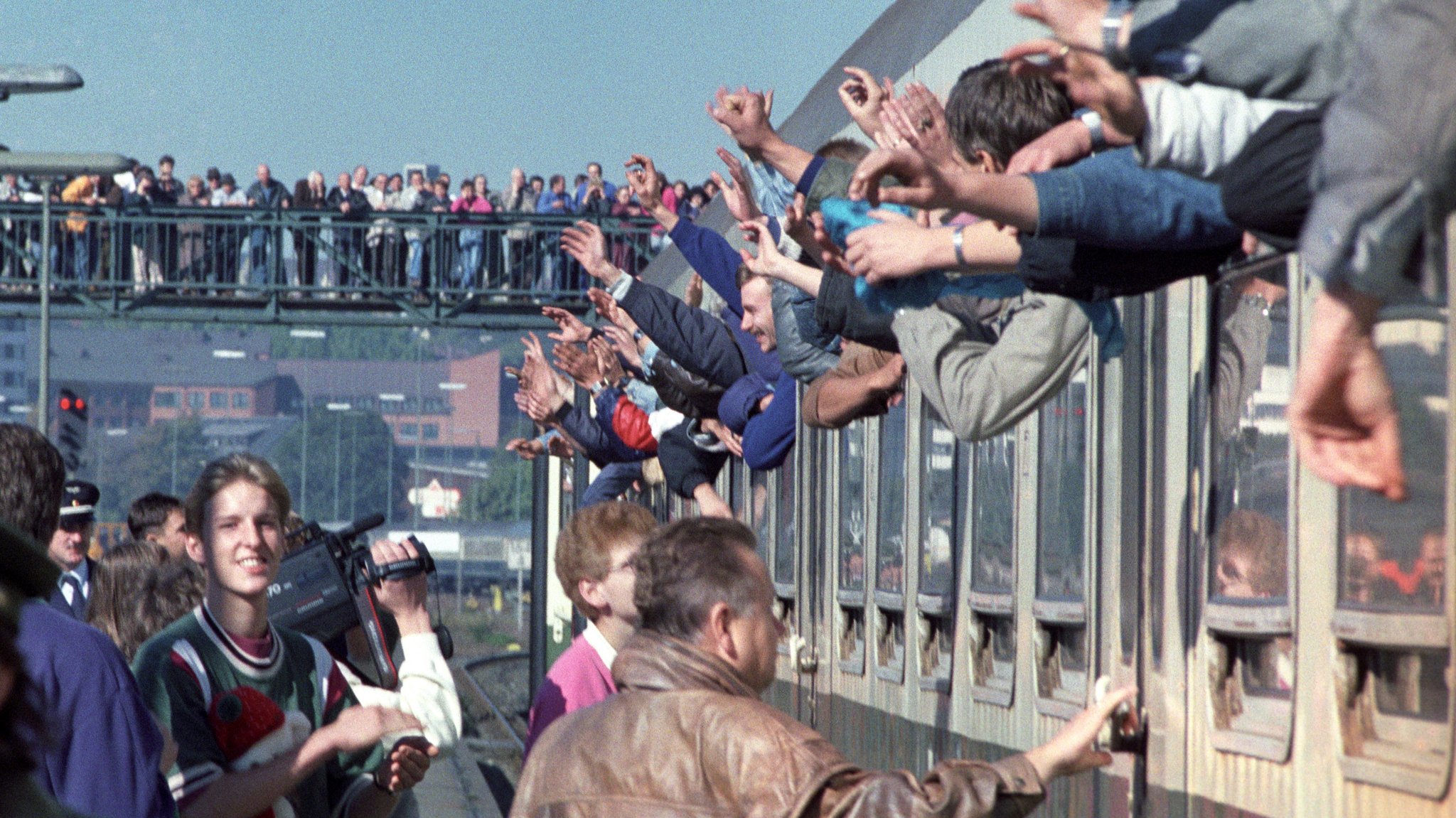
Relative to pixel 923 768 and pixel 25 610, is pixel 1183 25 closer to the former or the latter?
pixel 25 610

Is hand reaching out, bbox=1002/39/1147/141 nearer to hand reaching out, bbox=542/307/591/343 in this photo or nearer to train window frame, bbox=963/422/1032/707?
train window frame, bbox=963/422/1032/707

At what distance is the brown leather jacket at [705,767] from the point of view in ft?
12.5

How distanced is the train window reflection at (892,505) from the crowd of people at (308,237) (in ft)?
86.5

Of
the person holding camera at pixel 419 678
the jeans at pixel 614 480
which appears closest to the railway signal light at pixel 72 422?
the jeans at pixel 614 480

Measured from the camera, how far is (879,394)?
7289mm

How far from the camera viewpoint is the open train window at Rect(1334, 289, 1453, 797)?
324cm

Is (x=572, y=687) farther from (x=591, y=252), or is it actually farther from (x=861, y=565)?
(x=591, y=252)

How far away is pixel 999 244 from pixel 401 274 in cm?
3186

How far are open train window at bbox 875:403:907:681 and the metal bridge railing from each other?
26.4 m

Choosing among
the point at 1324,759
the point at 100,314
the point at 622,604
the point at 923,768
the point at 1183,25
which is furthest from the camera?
the point at 100,314

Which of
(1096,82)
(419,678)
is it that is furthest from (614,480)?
(1096,82)

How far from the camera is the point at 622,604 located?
5.86m

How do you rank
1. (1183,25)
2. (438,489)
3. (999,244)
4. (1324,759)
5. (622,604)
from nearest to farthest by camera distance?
(1183,25)
(1324,759)
(999,244)
(622,604)
(438,489)

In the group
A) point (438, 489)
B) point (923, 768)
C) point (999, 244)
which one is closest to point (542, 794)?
point (999, 244)
